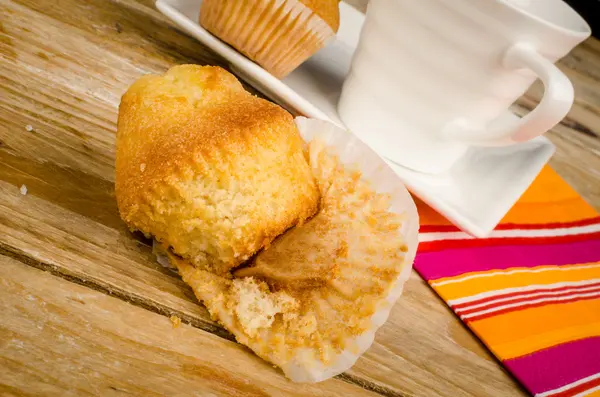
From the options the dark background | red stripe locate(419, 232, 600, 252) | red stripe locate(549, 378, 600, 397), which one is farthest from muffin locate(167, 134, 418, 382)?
the dark background

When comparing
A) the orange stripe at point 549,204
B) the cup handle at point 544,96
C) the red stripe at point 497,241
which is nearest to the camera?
the cup handle at point 544,96

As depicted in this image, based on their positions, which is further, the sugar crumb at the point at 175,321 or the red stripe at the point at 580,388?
the red stripe at the point at 580,388

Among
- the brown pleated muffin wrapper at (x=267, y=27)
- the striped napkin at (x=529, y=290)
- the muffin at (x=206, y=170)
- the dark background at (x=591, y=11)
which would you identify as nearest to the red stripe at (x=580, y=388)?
the striped napkin at (x=529, y=290)

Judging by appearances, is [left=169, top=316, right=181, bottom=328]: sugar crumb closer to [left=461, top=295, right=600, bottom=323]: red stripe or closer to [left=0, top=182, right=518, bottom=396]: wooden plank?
[left=0, top=182, right=518, bottom=396]: wooden plank

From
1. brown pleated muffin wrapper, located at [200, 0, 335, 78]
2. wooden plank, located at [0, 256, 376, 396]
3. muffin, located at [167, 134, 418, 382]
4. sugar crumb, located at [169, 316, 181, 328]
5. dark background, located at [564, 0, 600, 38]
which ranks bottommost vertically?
wooden plank, located at [0, 256, 376, 396]

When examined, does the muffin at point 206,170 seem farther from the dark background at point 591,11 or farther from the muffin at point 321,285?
the dark background at point 591,11

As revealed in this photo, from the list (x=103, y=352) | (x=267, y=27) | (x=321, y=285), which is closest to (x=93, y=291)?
(x=103, y=352)

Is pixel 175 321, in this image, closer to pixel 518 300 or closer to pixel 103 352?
pixel 103 352
